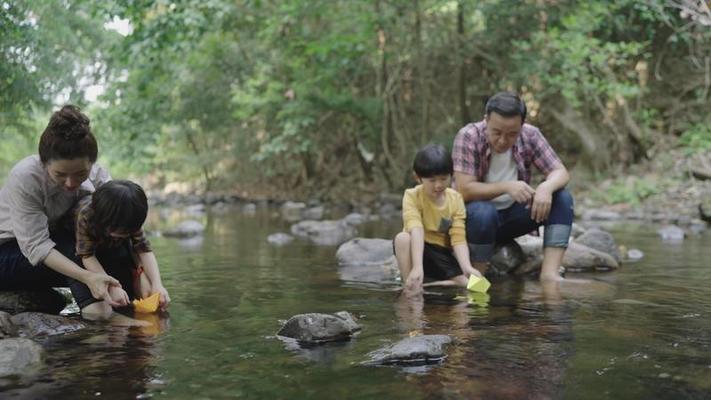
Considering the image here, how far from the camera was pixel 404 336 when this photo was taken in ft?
9.20

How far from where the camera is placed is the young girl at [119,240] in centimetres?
295

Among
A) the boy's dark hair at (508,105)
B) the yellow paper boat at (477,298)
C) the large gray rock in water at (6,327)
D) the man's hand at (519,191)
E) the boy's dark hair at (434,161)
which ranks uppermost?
the boy's dark hair at (508,105)

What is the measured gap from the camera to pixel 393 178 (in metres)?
14.5

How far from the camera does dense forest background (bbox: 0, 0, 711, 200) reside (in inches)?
452

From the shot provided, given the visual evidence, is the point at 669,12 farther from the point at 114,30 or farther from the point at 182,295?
the point at 182,295

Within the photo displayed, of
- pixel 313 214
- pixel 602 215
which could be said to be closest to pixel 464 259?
pixel 602 215

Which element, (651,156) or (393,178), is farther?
(393,178)

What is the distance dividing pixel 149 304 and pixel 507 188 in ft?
6.65

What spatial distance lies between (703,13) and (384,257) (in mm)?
3665

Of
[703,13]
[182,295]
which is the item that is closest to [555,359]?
[182,295]

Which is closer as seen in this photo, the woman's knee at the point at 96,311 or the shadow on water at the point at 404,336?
the shadow on water at the point at 404,336

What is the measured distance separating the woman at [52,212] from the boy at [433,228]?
5.03 ft

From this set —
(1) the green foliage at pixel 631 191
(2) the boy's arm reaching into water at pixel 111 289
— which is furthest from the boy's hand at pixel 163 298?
(1) the green foliage at pixel 631 191

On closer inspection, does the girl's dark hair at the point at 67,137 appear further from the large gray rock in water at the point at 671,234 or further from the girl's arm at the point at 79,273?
the large gray rock in water at the point at 671,234
